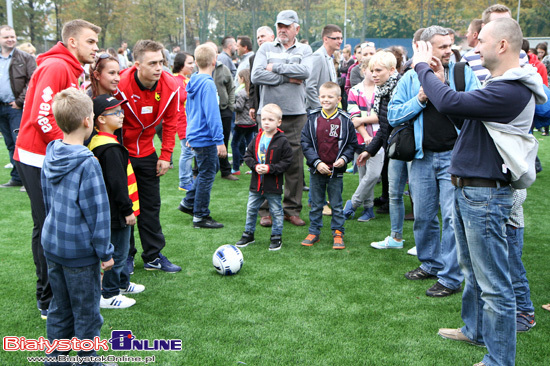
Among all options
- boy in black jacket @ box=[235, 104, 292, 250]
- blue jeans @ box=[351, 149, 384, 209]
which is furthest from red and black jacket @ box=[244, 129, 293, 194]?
blue jeans @ box=[351, 149, 384, 209]

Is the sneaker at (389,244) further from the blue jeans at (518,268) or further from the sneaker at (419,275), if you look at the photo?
the blue jeans at (518,268)

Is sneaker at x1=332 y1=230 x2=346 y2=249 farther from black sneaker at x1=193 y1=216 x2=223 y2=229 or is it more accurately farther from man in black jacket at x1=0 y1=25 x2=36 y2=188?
man in black jacket at x1=0 y1=25 x2=36 y2=188

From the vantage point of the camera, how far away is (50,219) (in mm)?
2881

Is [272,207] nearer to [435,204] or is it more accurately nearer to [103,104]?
[435,204]

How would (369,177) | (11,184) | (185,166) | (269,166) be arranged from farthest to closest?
(11,184) < (185,166) < (369,177) < (269,166)

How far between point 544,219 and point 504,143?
453cm

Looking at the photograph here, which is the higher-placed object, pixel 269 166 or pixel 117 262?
pixel 269 166

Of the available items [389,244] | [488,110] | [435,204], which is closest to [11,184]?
[389,244]

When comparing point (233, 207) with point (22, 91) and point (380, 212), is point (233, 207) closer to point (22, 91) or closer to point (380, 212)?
point (380, 212)

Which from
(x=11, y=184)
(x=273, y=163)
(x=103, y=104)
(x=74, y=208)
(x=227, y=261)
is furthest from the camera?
(x=11, y=184)

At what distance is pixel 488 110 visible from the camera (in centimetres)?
270

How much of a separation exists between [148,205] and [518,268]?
3.20 metres

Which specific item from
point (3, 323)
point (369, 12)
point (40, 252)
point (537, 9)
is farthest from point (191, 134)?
point (537, 9)

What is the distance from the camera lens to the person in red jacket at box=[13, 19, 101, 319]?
3.41m
